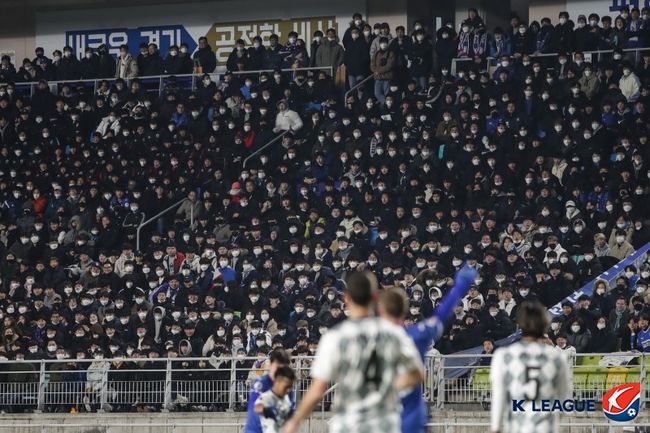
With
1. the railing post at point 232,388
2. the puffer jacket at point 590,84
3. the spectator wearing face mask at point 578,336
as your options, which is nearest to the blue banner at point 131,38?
the puffer jacket at point 590,84

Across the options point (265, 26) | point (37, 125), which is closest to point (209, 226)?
point (37, 125)

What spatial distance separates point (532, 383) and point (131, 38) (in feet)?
100

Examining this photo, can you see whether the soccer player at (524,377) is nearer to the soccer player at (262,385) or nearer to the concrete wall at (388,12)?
the soccer player at (262,385)

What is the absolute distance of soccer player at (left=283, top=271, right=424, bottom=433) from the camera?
31.3 feet

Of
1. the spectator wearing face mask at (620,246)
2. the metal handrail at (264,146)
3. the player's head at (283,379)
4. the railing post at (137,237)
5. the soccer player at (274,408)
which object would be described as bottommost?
the soccer player at (274,408)

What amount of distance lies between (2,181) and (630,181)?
1382 cm


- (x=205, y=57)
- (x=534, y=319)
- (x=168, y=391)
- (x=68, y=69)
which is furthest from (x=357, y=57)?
(x=534, y=319)

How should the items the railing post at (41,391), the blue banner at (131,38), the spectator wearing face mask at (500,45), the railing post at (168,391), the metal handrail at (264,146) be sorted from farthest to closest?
the blue banner at (131,38) → the metal handrail at (264,146) → the spectator wearing face mask at (500,45) → the railing post at (41,391) → the railing post at (168,391)

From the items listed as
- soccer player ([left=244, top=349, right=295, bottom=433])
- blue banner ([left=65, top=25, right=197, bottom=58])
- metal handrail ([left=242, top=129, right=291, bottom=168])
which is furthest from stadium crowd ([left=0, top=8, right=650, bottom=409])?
soccer player ([left=244, top=349, right=295, bottom=433])

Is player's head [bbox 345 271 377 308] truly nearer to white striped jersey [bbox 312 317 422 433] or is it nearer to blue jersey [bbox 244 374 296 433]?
white striped jersey [bbox 312 317 422 433]

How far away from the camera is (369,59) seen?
3400 cm

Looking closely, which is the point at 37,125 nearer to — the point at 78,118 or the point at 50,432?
the point at 78,118

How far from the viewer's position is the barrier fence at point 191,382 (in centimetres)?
2339

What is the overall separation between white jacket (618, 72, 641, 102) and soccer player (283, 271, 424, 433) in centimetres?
2180
